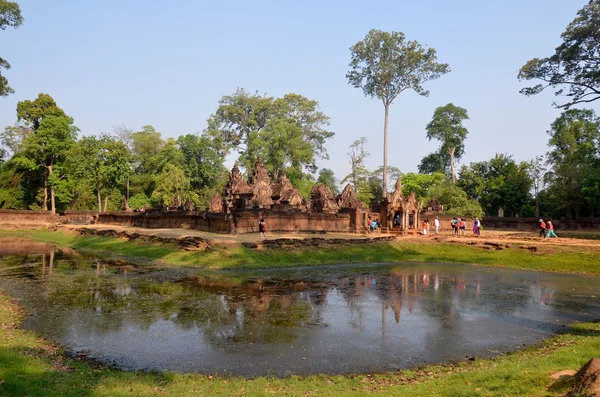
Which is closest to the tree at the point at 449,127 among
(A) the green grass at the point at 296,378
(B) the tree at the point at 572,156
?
(B) the tree at the point at 572,156

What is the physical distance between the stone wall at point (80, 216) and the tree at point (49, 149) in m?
2.81

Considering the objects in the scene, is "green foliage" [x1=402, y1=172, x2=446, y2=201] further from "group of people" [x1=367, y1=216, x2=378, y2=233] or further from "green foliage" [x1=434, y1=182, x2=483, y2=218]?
"group of people" [x1=367, y1=216, x2=378, y2=233]

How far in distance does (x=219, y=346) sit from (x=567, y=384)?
5.82m

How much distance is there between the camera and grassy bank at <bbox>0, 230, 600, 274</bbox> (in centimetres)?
1930

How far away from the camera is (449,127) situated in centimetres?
6519

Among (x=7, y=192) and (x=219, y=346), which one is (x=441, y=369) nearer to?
(x=219, y=346)

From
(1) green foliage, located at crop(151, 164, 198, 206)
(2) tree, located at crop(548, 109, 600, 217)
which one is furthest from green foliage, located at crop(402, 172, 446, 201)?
(1) green foliage, located at crop(151, 164, 198, 206)

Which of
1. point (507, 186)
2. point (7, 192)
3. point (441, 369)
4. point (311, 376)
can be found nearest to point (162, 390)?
point (311, 376)

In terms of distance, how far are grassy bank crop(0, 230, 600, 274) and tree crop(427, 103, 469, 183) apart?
4389cm

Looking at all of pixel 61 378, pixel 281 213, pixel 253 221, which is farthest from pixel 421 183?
pixel 61 378

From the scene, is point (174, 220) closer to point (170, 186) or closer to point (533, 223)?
point (170, 186)

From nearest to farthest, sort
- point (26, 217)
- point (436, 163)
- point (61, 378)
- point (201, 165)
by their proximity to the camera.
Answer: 1. point (61, 378)
2. point (26, 217)
3. point (201, 165)
4. point (436, 163)

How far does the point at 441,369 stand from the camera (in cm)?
732

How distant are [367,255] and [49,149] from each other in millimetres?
42322
